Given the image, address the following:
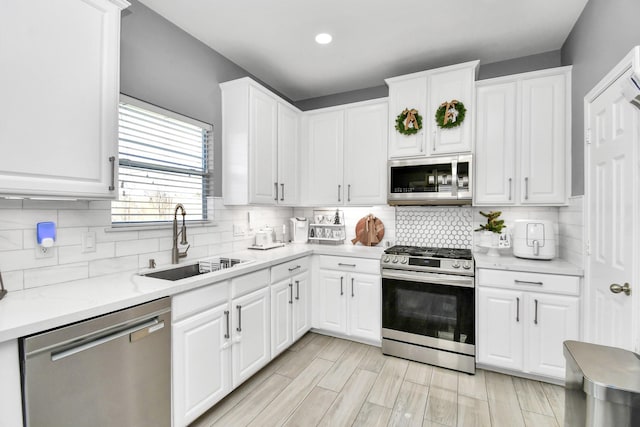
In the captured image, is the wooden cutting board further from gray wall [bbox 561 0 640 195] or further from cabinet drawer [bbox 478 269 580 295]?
gray wall [bbox 561 0 640 195]

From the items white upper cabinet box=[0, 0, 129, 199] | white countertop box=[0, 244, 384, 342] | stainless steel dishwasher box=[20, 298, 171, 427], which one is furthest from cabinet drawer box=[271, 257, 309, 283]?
white upper cabinet box=[0, 0, 129, 199]

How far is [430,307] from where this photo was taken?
261 centimetres

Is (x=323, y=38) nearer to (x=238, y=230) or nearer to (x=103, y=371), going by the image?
(x=238, y=230)

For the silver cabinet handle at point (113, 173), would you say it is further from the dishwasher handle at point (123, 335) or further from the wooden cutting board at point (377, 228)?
the wooden cutting board at point (377, 228)

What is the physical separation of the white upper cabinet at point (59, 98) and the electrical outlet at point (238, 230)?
140 cm

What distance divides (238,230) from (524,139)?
2769 mm

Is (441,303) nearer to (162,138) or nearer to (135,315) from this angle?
(135,315)

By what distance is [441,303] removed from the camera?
257 cm

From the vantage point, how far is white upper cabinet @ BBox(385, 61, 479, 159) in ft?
8.88

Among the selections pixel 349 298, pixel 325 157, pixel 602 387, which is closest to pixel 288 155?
pixel 325 157

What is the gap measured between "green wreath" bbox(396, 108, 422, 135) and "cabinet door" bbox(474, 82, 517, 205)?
525mm

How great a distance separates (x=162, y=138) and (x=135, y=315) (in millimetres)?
1427

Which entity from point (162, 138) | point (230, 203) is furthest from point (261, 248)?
point (162, 138)

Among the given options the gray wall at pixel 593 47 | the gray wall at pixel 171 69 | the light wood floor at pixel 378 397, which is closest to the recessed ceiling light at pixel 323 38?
the gray wall at pixel 171 69
